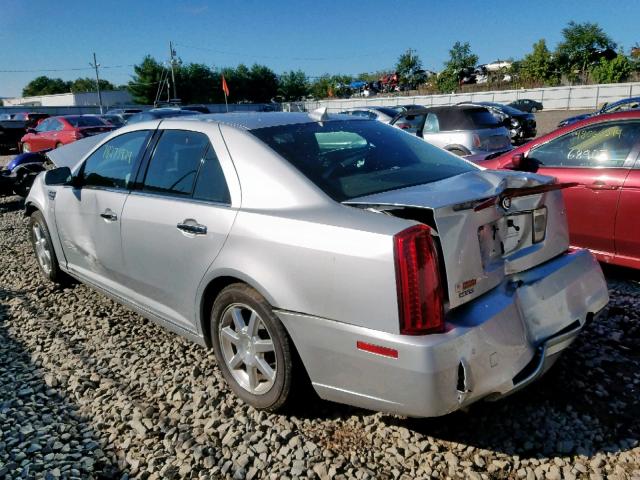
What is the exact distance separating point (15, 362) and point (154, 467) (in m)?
1.78

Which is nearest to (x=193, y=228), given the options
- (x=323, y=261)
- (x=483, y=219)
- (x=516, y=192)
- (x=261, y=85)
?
(x=323, y=261)

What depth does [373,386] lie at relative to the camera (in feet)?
7.20

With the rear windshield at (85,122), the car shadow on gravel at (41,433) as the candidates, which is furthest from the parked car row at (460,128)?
the rear windshield at (85,122)

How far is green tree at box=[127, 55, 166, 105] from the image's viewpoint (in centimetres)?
6719

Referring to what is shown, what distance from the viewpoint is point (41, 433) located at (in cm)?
272

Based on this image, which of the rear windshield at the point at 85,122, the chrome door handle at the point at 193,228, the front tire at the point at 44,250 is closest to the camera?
the chrome door handle at the point at 193,228

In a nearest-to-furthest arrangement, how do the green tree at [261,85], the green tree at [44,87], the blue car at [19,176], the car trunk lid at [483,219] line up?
the car trunk lid at [483,219] < the blue car at [19,176] < the green tree at [261,85] < the green tree at [44,87]

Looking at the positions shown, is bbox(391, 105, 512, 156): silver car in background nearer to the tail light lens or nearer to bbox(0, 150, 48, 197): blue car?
bbox(0, 150, 48, 197): blue car

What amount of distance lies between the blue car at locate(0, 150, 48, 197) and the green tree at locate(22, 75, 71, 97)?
10974cm

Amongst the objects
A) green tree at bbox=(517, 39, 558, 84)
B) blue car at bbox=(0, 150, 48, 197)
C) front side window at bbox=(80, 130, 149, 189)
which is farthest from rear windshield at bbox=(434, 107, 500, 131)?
green tree at bbox=(517, 39, 558, 84)

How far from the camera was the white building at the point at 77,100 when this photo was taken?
6825 centimetres

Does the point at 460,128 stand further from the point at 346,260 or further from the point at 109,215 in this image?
the point at 346,260

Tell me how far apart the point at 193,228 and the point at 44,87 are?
123m

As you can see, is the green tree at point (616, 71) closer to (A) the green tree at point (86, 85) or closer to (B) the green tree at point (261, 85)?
(B) the green tree at point (261, 85)
